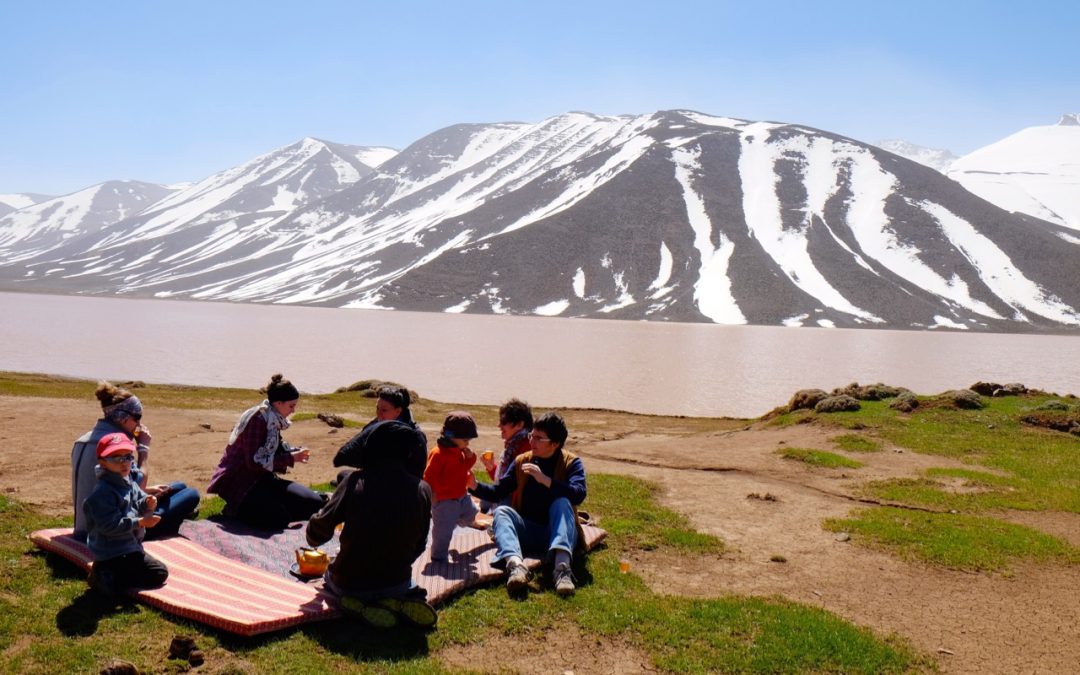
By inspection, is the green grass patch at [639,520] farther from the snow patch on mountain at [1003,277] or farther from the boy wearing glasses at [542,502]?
the snow patch on mountain at [1003,277]

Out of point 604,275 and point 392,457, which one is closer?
point 392,457

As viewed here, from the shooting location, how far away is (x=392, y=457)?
330 inches

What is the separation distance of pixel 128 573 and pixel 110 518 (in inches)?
29.0

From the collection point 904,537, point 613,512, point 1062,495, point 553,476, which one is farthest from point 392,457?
point 1062,495

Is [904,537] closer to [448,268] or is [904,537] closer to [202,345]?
[202,345]

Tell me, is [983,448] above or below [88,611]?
below

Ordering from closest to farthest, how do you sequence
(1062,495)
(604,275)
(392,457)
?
(392,457)
(1062,495)
(604,275)

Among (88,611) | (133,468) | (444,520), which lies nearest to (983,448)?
(444,520)

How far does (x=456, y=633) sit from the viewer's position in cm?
862

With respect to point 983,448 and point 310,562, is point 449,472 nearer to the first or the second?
point 310,562

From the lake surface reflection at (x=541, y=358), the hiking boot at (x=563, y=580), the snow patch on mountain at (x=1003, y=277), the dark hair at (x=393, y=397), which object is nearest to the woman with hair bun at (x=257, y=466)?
the dark hair at (x=393, y=397)

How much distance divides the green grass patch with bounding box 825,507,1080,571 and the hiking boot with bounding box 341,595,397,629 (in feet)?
27.8

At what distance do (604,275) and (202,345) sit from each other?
11625cm

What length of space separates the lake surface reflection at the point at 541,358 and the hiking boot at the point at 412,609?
3977 centimetres
